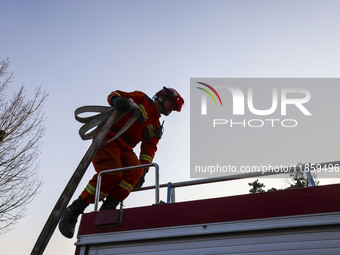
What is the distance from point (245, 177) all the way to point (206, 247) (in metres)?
0.85

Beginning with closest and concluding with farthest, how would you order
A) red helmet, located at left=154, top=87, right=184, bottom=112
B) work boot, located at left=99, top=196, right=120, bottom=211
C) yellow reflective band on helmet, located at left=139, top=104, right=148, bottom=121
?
1. work boot, located at left=99, top=196, right=120, bottom=211
2. yellow reflective band on helmet, located at left=139, top=104, right=148, bottom=121
3. red helmet, located at left=154, top=87, right=184, bottom=112

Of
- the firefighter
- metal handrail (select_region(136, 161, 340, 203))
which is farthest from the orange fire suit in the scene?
metal handrail (select_region(136, 161, 340, 203))

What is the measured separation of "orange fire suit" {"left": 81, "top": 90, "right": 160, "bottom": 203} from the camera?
3.74 meters

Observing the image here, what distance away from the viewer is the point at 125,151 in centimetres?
423

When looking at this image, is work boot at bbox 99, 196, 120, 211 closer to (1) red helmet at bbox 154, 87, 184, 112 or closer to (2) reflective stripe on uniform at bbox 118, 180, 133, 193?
(2) reflective stripe on uniform at bbox 118, 180, 133, 193

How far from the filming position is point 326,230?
236cm

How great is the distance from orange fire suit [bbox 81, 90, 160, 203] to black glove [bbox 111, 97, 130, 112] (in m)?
0.10

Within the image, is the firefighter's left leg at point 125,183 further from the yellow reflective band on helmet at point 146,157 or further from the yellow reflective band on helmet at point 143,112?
the yellow reflective band on helmet at point 143,112

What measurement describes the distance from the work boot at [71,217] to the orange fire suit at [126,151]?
3.1 inches

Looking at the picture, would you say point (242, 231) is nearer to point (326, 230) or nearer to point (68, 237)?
point (326, 230)

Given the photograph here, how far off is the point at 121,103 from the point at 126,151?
26.3 inches

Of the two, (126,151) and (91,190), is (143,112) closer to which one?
(126,151)

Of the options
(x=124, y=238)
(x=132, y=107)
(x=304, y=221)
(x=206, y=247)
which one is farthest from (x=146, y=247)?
(x=132, y=107)

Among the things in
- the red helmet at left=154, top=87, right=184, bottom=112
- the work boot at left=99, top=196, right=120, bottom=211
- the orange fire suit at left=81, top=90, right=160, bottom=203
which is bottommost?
the work boot at left=99, top=196, right=120, bottom=211
